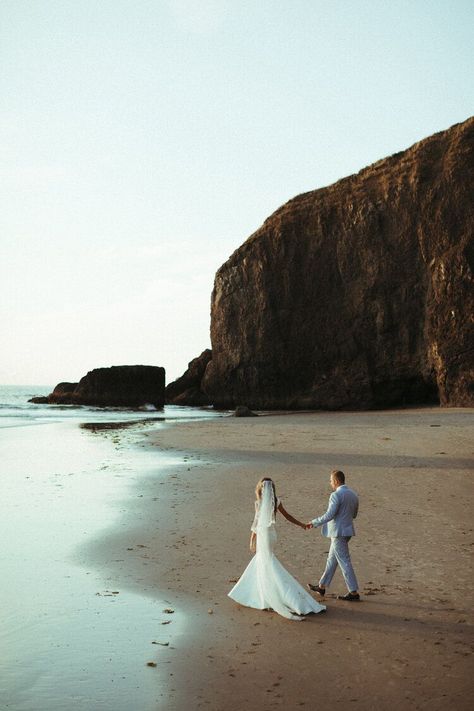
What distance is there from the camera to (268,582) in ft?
23.0

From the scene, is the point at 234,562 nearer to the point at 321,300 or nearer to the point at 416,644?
the point at 416,644

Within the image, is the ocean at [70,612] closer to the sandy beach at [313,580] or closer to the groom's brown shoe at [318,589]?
the sandy beach at [313,580]

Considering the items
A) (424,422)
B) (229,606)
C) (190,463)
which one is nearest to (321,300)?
(424,422)

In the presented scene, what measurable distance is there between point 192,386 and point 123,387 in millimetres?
7536

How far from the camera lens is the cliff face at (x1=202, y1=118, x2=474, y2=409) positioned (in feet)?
131

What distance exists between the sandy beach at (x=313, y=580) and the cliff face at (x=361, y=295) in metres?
24.2

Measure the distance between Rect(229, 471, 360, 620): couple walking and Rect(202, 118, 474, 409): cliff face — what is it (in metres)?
31.1

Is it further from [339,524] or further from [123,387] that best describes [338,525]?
[123,387]

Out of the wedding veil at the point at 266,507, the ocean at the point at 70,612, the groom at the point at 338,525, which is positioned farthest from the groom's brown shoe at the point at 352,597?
the ocean at the point at 70,612

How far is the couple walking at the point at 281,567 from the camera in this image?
6902 mm

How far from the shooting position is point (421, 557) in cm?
870

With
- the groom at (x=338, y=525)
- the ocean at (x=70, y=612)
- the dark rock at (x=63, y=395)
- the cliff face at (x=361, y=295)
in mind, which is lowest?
the ocean at (x=70, y=612)

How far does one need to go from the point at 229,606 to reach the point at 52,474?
1043cm

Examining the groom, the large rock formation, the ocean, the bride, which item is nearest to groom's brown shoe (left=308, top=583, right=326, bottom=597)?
the groom
